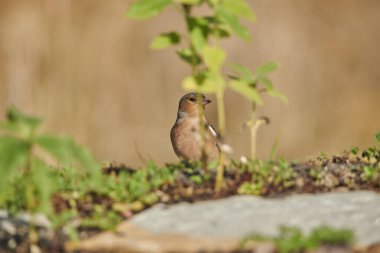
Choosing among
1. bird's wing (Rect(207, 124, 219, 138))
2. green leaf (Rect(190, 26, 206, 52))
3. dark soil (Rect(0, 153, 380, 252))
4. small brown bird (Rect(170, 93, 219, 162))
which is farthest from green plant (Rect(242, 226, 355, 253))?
bird's wing (Rect(207, 124, 219, 138))

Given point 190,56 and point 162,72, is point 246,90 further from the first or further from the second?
point 162,72

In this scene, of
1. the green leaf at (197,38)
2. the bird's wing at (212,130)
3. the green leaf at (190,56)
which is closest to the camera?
the green leaf at (197,38)

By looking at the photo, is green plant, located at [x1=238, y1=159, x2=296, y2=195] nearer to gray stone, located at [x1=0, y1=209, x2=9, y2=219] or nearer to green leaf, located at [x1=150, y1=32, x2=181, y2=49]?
green leaf, located at [x1=150, y1=32, x2=181, y2=49]

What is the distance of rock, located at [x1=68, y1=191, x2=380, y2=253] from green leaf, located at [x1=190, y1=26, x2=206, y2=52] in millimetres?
822

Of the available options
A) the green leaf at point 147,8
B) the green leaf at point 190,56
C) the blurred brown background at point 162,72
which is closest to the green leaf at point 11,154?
the green leaf at point 147,8

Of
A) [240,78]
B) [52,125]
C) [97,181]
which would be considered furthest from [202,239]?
[52,125]

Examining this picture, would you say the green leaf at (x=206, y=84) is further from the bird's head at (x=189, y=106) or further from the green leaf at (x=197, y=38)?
the bird's head at (x=189, y=106)

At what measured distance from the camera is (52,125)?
9.13m

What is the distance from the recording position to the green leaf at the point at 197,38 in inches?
265

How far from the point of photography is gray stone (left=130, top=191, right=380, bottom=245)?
625cm

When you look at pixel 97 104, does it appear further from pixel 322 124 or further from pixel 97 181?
pixel 97 181

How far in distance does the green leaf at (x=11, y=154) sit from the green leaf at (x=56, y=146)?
0.25 feet

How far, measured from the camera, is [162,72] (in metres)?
10.8

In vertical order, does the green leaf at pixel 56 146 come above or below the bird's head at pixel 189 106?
below
